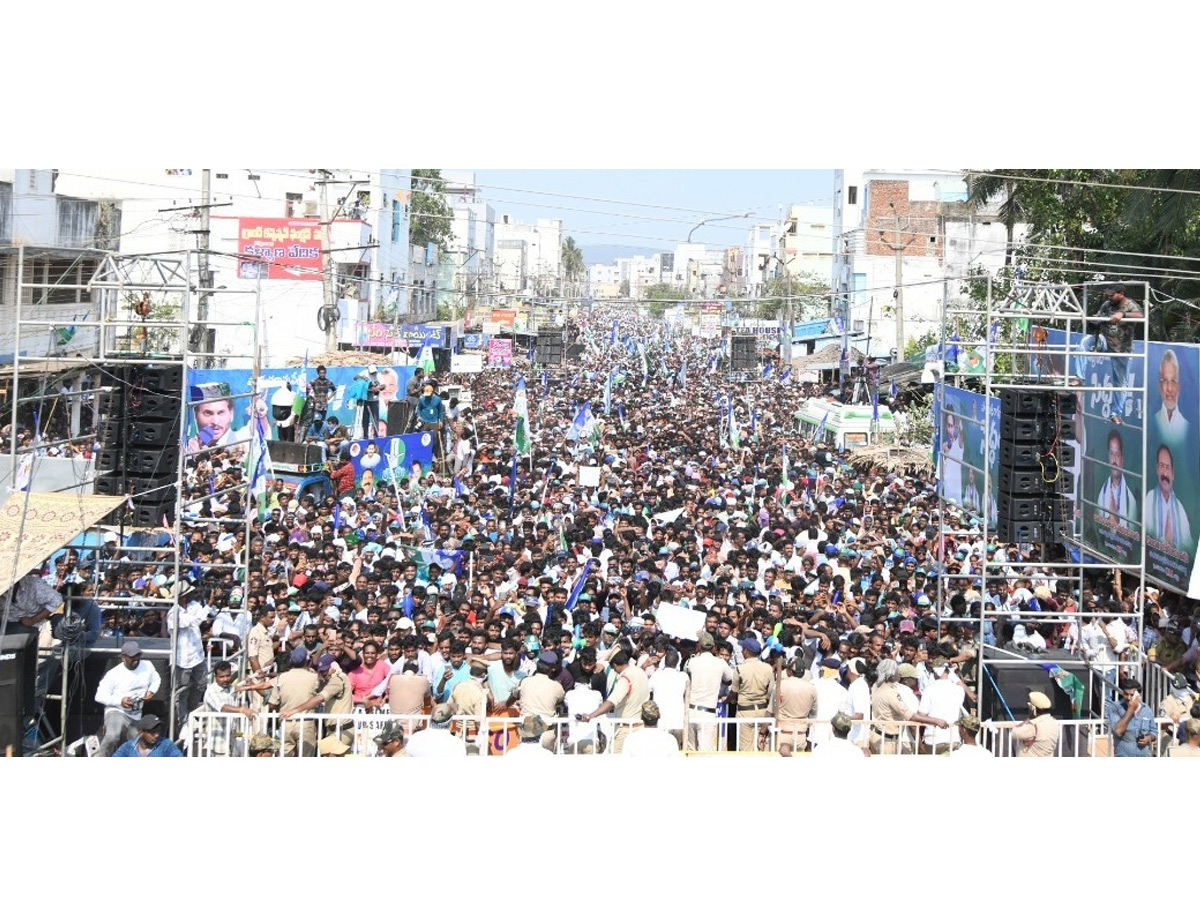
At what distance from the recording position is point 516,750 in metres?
8.41

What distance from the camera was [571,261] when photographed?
148 meters

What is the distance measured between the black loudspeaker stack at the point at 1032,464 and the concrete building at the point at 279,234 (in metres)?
19.0

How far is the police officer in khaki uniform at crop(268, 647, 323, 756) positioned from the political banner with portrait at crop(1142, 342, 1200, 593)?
21.8ft

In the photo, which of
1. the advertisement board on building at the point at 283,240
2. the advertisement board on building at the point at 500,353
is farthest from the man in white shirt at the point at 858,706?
the advertisement board on building at the point at 500,353

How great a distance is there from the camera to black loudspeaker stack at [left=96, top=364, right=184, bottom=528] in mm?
10938

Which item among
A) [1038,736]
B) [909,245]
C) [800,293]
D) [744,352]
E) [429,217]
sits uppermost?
[429,217]

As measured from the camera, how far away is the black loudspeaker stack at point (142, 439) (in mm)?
10938

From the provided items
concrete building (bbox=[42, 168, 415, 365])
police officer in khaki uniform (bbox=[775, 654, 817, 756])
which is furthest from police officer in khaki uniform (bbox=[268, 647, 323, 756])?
concrete building (bbox=[42, 168, 415, 365])

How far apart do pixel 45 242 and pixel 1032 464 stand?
20970 millimetres

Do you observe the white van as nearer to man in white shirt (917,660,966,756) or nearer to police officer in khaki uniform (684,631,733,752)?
police officer in khaki uniform (684,631,733,752)

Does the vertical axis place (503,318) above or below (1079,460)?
above

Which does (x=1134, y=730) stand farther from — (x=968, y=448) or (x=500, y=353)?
(x=500, y=353)

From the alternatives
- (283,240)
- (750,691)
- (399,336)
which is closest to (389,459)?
(750,691)

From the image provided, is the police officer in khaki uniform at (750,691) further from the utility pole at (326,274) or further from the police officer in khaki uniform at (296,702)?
the utility pole at (326,274)
